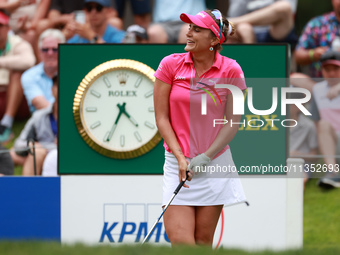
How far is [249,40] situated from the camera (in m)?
7.21

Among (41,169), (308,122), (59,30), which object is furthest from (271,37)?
(41,169)

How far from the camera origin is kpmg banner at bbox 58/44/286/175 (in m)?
5.56

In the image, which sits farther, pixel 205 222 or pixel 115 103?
pixel 115 103

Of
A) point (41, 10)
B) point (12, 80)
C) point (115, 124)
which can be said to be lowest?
point (115, 124)

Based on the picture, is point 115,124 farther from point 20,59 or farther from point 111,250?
point 111,250

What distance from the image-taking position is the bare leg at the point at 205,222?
437cm

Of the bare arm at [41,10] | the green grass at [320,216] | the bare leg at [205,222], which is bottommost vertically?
the green grass at [320,216]

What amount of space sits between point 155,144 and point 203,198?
133cm

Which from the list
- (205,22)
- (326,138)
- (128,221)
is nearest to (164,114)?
(205,22)

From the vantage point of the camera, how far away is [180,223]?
4.29m

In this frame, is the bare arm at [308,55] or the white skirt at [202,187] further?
the bare arm at [308,55]

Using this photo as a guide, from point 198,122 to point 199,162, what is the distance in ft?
0.85

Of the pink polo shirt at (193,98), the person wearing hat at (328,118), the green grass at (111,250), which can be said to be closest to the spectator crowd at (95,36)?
the person wearing hat at (328,118)

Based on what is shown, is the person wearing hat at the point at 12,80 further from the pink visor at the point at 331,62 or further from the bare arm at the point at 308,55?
the pink visor at the point at 331,62
